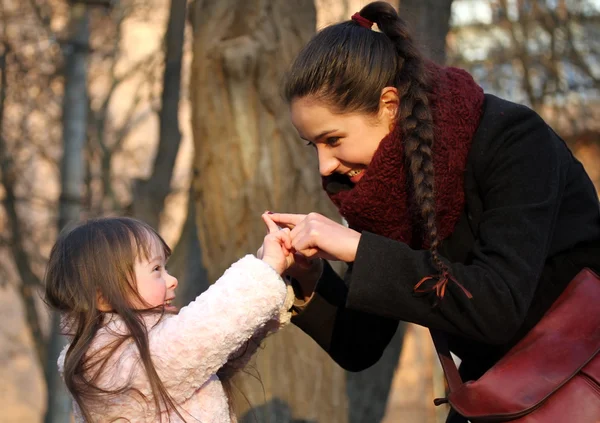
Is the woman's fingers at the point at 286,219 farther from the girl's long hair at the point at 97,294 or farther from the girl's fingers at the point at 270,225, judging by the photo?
the girl's long hair at the point at 97,294

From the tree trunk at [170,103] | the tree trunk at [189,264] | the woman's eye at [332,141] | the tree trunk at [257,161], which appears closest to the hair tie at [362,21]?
the woman's eye at [332,141]

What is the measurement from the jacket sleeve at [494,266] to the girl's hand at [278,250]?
342 mm

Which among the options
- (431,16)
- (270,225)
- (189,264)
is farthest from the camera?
(189,264)

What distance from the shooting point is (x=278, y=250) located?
269 cm

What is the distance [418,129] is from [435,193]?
0.57ft

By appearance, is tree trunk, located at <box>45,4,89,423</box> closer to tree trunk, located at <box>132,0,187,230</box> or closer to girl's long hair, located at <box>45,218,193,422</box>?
tree trunk, located at <box>132,0,187,230</box>

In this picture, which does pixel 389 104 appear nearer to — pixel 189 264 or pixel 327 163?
pixel 327 163

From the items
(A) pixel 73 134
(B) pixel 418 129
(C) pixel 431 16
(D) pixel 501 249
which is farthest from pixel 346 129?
(A) pixel 73 134

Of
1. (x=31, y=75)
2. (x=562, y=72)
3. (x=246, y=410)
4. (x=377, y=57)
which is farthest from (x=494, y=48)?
(x=377, y=57)

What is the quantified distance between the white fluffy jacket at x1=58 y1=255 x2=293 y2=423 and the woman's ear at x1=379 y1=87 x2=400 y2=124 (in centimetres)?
53

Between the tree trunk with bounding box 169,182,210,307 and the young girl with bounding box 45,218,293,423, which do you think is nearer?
the young girl with bounding box 45,218,293,423

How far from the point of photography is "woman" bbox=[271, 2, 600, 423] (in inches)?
92.6

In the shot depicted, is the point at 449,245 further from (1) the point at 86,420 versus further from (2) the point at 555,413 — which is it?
(1) the point at 86,420

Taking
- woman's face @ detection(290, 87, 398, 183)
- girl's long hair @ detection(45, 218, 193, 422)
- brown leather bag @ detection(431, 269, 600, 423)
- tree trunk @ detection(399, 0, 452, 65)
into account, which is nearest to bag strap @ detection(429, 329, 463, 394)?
brown leather bag @ detection(431, 269, 600, 423)
